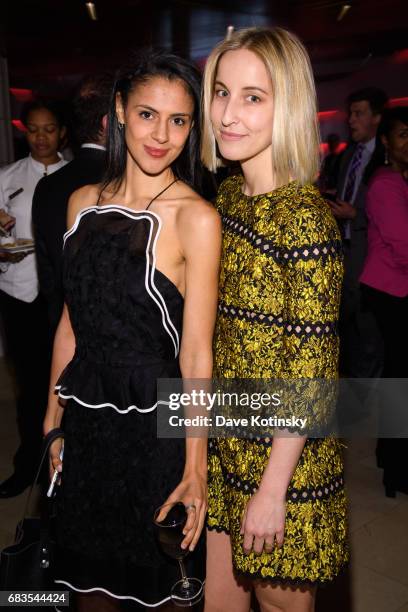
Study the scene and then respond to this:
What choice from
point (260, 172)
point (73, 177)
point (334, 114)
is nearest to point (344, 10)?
point (334, 114)

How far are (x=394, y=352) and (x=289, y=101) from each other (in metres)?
2.21

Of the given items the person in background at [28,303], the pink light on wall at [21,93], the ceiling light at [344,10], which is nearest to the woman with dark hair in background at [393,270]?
the person in background at [28,303]

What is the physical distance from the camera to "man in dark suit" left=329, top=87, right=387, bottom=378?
4.54 metres

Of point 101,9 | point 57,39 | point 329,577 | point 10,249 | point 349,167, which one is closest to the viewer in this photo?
point 329,577

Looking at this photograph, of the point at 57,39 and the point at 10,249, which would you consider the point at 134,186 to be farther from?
the point at 57,39

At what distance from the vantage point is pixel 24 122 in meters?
3.56

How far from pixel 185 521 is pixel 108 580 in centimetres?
35

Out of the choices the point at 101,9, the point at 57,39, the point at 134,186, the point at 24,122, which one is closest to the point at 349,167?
the point at 24,122

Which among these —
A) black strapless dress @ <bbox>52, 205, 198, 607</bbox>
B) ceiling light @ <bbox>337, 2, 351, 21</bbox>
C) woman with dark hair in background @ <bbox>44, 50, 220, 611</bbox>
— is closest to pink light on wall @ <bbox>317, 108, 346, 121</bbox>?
ceiling light @ <bbox>337, 2, 351, 21</bbox>

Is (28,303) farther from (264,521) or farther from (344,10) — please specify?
(344,10)

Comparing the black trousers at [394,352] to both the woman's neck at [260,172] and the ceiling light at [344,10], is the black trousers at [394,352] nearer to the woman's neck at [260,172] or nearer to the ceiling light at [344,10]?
the woman's neck at [260,172]

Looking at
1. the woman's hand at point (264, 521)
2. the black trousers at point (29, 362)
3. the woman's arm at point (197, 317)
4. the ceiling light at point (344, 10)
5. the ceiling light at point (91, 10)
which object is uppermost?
the ceiling light at point (344, 10)

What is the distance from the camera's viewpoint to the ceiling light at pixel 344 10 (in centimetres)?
759

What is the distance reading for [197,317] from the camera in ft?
5.00
